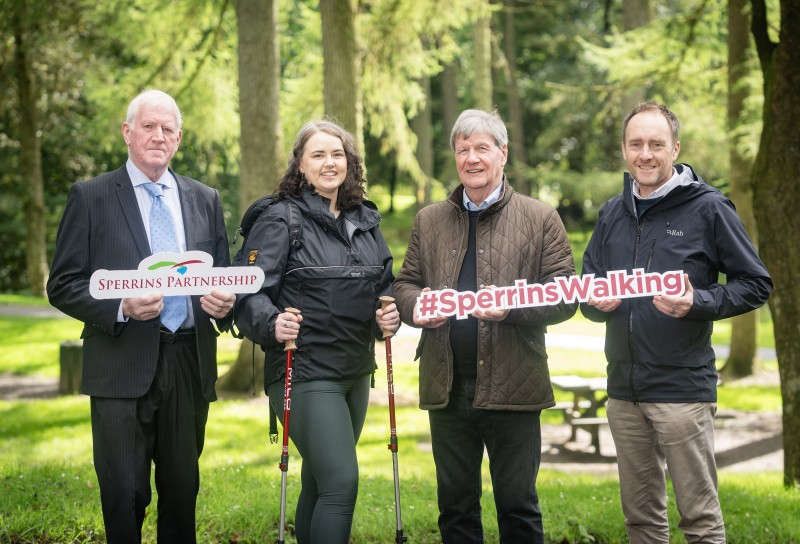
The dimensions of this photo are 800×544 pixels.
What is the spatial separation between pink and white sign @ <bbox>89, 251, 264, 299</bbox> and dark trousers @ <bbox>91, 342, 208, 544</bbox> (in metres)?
0.33

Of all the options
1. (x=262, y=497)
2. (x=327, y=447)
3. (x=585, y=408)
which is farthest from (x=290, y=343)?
(x=585, y=408)

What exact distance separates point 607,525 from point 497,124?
107 inches

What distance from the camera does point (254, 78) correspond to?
34.1ft

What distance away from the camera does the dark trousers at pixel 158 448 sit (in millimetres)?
3848

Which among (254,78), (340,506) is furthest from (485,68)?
(340,506)

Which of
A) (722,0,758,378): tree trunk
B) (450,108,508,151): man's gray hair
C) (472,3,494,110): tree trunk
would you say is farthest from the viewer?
(472,3,494,110): tree trunk

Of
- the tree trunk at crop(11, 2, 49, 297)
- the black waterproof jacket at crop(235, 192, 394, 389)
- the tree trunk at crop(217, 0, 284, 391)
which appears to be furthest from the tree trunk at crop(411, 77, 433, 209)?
the black waterproof jacket at crop(235, 192, 394, 389)

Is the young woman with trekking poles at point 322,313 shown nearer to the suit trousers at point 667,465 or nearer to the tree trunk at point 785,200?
the suit trousers at point 667,465

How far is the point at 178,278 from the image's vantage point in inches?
150

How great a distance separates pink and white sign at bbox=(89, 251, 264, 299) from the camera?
373 centimetres

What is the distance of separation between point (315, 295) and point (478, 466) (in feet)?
3.90

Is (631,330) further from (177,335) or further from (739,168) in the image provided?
(739,168)

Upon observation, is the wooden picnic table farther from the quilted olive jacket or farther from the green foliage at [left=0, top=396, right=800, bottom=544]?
the quilted olive jacket

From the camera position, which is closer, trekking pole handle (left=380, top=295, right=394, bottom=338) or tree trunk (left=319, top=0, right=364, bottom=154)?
trekking pole handle (left=380, top=295, right=394, bottom=338)
